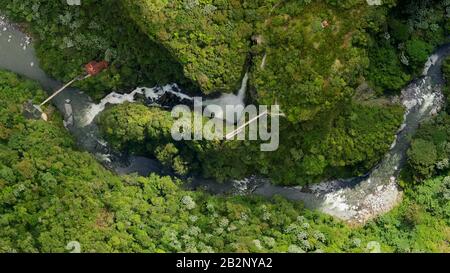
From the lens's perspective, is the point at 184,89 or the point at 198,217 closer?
the point at 198,217

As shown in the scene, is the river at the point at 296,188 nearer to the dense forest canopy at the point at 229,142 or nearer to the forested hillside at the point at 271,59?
the dense forest canopy at the point at 229,142

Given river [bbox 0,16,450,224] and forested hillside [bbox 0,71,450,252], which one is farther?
river [bbox 0,16,450,224]

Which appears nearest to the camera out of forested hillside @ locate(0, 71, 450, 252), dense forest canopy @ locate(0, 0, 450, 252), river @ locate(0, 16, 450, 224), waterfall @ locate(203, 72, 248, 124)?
forested hillside @ locate(0, 71, 450, 252)

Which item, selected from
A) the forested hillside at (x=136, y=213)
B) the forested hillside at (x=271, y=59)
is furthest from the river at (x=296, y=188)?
the forested hillside at (x=136, y=213)

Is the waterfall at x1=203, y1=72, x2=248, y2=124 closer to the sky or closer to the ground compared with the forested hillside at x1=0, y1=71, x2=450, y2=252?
closer to the sky

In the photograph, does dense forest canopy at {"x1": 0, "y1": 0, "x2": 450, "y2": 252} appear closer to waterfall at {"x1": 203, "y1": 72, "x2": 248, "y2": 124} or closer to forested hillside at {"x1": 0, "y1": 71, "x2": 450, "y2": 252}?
forested hillside at {"x1": 0, "y1": 71, "x2": 450, "y2": 252}

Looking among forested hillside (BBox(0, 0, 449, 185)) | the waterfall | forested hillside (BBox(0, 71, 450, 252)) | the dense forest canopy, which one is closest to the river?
the dense forest canopy

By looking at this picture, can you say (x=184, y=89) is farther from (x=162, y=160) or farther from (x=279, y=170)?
(x=279, y=170)

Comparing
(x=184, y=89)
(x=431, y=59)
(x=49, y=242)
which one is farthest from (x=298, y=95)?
(x=49, y=242)
